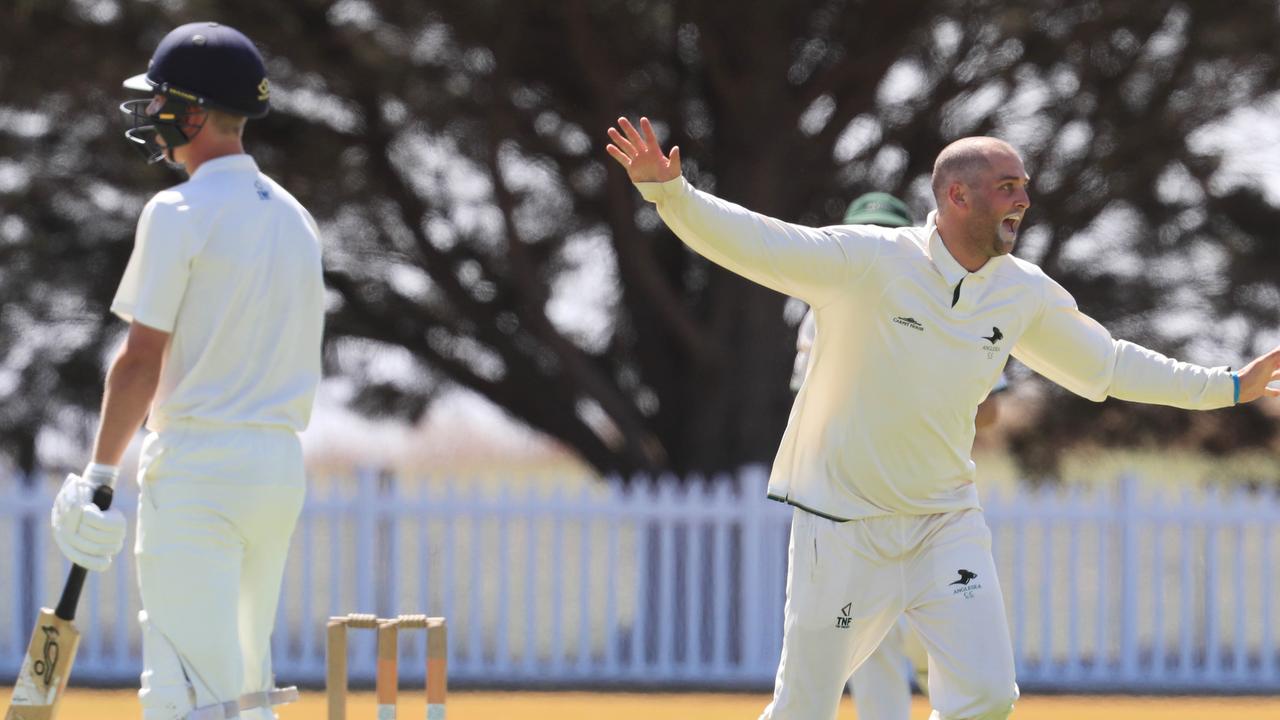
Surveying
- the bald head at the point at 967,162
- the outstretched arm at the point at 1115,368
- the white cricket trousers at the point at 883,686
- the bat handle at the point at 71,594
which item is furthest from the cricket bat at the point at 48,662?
the white cricket trousers at the point at 883,686

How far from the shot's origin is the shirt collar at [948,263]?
4.64 meters

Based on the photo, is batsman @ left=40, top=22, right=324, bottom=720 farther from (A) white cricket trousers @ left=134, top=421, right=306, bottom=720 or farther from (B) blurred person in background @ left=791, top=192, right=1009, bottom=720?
(B) blurred person in background @ left=791, top=192, right=1009, bottom=720

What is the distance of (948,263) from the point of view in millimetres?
4652

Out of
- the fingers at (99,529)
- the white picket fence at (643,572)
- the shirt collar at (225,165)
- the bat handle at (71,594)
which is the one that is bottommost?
the white picket fence at (643,572)

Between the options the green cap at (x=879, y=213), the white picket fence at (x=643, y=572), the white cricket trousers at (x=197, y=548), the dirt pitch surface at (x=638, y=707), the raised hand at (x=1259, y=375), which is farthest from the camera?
the white picket fence at (x=643, y=572)

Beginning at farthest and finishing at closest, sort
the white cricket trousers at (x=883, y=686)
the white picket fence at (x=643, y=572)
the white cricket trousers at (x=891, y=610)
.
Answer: the white picket fence at (x=643, y=572) → the white cricket trousers at (x=883, y=686) → the white cricket trousers at (x=891, y=610)

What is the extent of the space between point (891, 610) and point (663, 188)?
1215 millimetres

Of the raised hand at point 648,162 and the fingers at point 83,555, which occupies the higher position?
the raised hand at point 648,162

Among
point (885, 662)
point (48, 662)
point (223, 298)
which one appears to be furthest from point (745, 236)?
point (885, 662)

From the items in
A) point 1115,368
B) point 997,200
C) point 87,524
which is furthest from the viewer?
point 1115,368

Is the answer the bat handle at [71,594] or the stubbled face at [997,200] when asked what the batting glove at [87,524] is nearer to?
the bat handle at [71,594]

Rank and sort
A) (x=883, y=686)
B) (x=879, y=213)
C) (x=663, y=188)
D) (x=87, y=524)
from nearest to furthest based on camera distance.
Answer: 1. (x=87, y=524)
2. (x=663, y=188)
3. (x=883, y=686)
4. (x=879, y=213)

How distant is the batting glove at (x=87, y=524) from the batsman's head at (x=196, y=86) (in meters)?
0.80

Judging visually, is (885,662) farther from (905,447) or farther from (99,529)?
(99,529)
